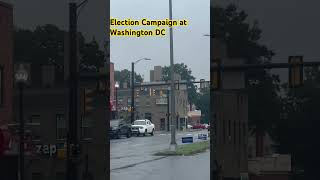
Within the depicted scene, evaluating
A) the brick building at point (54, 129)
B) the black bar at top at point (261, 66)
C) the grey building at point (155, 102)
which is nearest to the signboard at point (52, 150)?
the brick building at point (54, 129)

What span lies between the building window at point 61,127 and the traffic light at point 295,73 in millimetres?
2047

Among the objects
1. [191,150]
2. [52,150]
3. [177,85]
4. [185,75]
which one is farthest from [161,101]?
[52,150]

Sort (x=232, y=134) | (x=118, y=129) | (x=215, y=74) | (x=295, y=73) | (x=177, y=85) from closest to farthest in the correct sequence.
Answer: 1. (x=295, y=73)
2. (x=215, y=74)
3. (x=232, y=134)
4. (x=177, y=85)
5. (x=118, y=129)

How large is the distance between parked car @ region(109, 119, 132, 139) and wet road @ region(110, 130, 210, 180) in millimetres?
71

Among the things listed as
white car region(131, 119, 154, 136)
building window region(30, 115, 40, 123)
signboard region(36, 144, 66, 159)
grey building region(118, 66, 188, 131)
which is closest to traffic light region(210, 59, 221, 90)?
grey building region(118, 66, 188, 131)

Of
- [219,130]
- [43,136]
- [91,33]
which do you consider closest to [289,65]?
[219,130]

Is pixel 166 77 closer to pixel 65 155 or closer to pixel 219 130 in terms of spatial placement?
pixel 219 130

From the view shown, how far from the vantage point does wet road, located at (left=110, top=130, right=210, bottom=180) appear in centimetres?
540

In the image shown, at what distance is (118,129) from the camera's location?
19.4ft

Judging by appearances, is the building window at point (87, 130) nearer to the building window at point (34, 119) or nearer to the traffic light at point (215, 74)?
the building window at point (34, 119)

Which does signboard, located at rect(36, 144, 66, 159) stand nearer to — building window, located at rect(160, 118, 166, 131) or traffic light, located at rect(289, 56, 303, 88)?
building window, located at rect(160, 118, 166, 131)

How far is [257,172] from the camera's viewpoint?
5426 millimetres

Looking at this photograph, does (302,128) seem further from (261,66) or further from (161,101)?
(161,101)

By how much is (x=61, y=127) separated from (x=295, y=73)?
2134 millimetres
